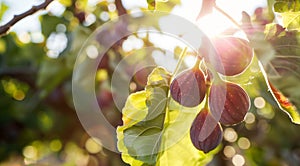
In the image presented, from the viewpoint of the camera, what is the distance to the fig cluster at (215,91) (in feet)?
2.89

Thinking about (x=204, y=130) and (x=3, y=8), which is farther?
(x=3, y=8)

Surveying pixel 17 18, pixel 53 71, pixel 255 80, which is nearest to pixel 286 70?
pixel 255 80

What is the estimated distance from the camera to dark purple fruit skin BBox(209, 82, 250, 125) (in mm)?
905

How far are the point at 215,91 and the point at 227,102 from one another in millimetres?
26

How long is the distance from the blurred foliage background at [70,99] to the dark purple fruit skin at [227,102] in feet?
0.19

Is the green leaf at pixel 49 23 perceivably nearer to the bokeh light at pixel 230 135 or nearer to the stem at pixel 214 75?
the bokeh light at pixel 230 135

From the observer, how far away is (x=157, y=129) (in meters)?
0.99

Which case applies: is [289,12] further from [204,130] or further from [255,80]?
[204,130]

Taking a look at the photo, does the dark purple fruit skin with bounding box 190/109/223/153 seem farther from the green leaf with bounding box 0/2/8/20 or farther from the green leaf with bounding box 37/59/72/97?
the green leaf with bounding box 0/2/8/20

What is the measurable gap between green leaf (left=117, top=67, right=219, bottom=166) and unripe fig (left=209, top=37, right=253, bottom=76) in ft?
0.35

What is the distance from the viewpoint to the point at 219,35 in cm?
91

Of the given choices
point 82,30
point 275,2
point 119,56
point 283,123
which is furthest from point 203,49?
point 283,123

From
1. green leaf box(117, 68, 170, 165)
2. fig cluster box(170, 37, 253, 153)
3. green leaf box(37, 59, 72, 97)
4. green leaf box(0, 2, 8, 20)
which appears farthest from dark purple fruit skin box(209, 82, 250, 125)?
green leaf box(0, 2, 8, 20)

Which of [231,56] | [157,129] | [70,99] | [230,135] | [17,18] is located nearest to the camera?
[231,56]
